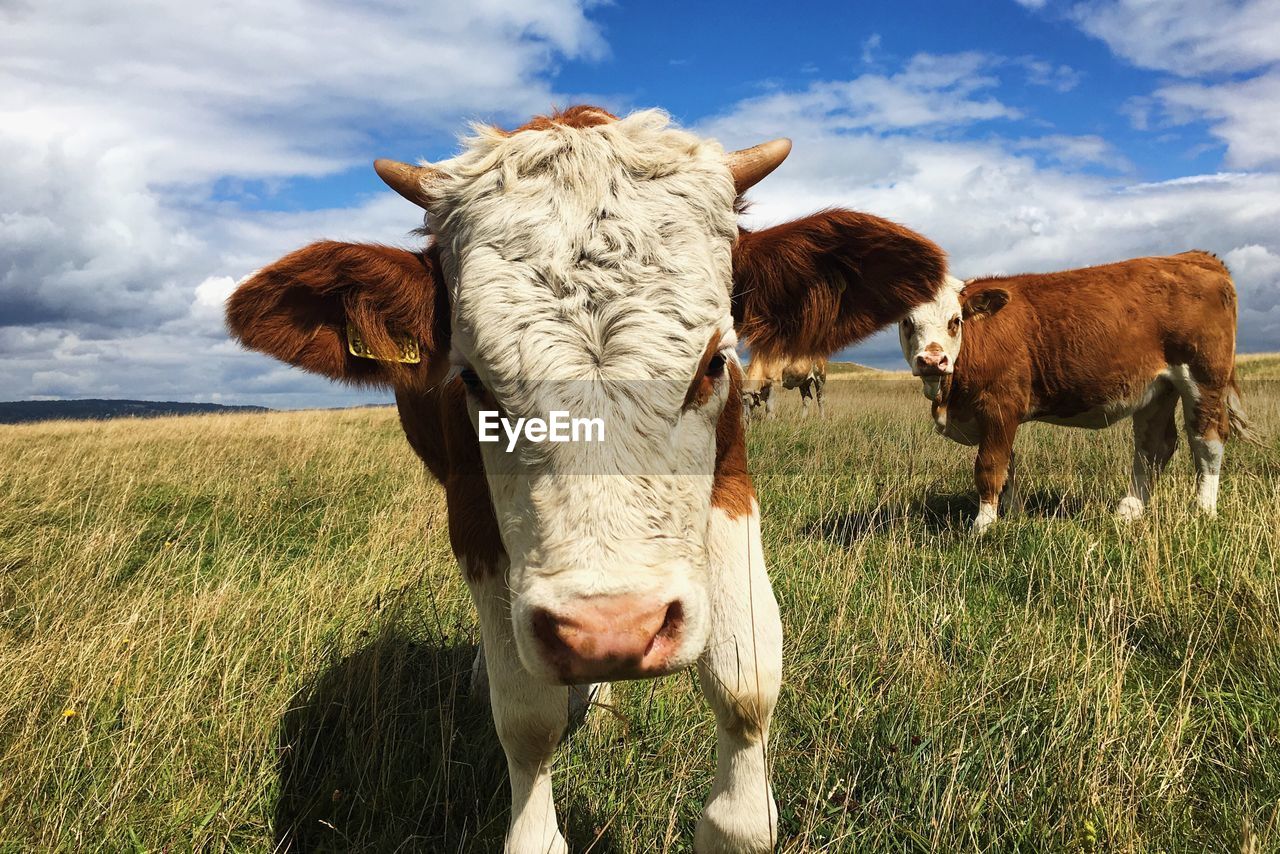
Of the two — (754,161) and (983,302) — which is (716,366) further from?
(983,302)

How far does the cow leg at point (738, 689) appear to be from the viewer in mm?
2307

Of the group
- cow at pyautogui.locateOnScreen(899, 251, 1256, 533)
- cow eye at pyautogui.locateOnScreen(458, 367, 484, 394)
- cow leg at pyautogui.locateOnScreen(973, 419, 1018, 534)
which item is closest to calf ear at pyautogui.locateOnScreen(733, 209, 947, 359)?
cow eye at pyautogui.locateOnScreen(458, 367, 484, 394)

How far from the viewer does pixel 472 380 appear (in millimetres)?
2117

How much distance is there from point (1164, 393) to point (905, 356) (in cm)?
259

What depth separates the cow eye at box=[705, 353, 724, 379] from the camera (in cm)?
212

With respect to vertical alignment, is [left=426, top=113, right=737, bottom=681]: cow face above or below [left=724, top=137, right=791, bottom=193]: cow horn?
below

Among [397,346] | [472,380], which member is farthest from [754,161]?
[397,346]

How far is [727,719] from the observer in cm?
237

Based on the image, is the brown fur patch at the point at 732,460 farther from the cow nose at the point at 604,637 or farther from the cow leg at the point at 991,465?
the cow leg at the point at 991,465

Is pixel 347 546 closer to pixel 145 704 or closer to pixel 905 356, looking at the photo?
pixel 145 704

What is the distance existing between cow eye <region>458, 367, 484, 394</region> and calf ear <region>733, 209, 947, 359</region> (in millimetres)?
950

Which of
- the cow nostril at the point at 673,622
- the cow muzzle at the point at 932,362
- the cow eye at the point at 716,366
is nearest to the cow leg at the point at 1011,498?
the cow muzzle at the point at 932,362

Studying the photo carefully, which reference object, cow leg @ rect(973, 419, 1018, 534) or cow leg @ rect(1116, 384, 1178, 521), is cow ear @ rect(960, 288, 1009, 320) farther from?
cow leg @ rect(1116, 384, 1178, 521)

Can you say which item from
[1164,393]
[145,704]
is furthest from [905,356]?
[145,704]
